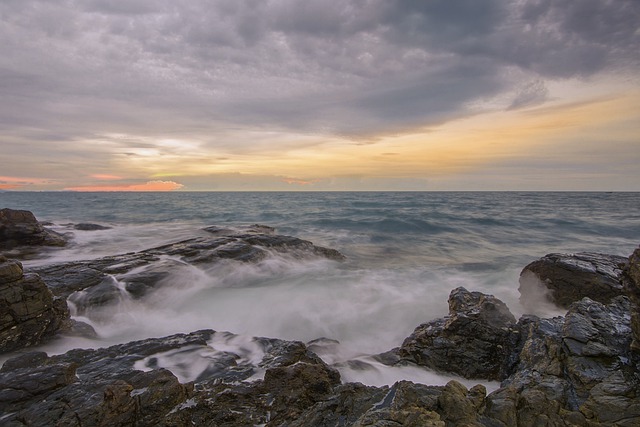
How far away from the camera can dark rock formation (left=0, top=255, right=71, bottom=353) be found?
6359 millimetres

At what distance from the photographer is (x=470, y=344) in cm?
629

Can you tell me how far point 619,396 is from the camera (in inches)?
141

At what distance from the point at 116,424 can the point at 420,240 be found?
847 inches

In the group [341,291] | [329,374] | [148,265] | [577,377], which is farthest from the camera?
[148,265]

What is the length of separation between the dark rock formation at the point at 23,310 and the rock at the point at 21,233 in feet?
33.6

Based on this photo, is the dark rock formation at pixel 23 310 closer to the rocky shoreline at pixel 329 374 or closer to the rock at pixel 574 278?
the rocky shoreline at pixel 329 374

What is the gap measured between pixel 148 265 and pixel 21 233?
755 centimetres

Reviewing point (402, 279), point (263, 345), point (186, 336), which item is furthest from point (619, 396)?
point (402, 279)

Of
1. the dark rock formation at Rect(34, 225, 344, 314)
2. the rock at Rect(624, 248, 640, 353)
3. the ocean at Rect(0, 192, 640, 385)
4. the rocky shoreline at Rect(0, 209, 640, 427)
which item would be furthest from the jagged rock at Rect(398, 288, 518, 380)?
the dark rock formation at Rect(34, 225, 344, 314)

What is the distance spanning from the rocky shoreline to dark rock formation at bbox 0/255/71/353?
0.06 feet

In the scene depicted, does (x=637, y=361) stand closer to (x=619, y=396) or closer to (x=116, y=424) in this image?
(x=619, y=396)

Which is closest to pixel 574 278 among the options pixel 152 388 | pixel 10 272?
pixel 152 388

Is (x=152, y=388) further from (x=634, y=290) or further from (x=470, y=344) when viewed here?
(x=634, y=290)

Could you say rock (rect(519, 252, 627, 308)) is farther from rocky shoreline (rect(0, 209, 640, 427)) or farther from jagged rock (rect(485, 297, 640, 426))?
jagged rock (rect(485, 297, 640, 426))
